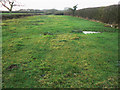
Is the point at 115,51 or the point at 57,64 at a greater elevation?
the point at 115,51

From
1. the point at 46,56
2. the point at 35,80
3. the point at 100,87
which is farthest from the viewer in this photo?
the point at 46,56

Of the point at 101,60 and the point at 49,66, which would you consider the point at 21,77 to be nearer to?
the point at 49,66

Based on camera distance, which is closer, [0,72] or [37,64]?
[0,72]

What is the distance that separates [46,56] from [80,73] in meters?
1.83

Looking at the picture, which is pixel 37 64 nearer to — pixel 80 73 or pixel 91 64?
pixel 80 73

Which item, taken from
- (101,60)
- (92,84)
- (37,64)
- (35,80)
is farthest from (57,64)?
(101,60)

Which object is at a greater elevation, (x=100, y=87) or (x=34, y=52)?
(x=34, y=52)

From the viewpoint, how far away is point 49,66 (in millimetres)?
3859

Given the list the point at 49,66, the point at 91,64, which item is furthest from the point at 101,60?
the point at 49,66

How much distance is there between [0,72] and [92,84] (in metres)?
2.88

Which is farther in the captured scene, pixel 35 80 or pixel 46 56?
pixel 46 56

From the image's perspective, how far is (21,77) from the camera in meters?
3.22

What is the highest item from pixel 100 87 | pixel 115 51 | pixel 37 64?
pixel 115 51

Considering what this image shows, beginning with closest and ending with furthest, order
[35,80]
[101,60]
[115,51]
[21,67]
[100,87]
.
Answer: [100,87] < [35,80] < [21,67] < [101,60] < [115,51]
